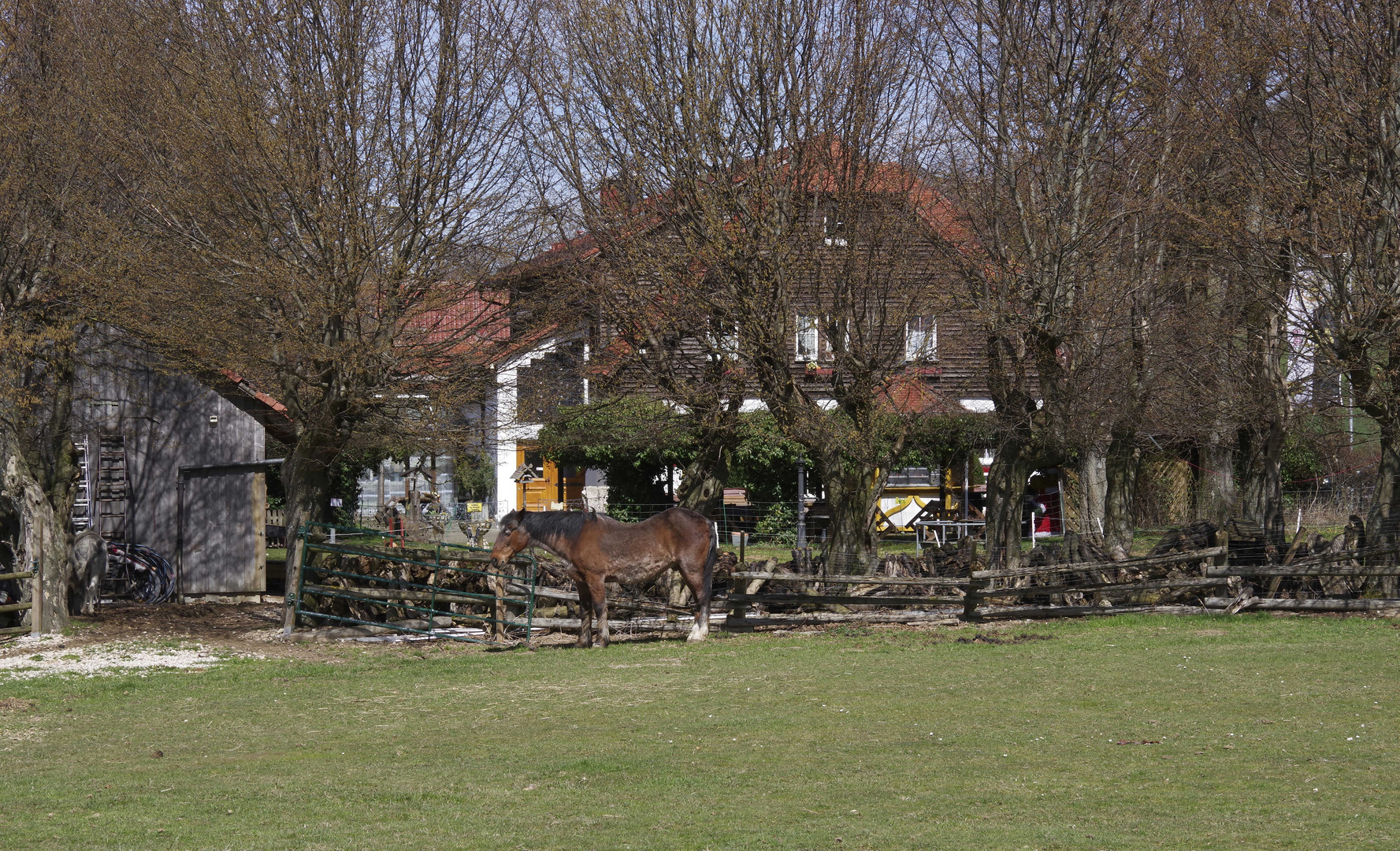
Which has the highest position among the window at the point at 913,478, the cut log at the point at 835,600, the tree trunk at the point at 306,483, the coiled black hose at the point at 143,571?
the window at the point at 913,478

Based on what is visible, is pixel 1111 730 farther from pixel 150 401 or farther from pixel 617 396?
pixel 150 401

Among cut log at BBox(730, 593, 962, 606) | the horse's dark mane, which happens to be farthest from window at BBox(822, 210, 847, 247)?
the horse's dark mane

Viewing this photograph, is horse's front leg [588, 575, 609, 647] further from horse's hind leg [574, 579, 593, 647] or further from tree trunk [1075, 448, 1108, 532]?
tree trunk [1075, 448, 1108, 532]

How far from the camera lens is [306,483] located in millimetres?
19922

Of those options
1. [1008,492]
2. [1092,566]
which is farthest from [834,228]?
[1092,566]

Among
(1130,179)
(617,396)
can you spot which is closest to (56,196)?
(617,396)

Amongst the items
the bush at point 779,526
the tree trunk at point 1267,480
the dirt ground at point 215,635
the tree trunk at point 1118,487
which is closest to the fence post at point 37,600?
the dirt ground at point 215,635

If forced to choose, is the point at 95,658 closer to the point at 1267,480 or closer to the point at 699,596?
the point at 699,596

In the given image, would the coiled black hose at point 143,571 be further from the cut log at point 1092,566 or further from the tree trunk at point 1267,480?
the tree trunk at point 1267,480

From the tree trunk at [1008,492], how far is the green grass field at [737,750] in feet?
18.1

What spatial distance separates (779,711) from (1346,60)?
12.3 meters

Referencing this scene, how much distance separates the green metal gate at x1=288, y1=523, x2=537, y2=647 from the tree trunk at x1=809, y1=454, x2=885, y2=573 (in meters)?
4.86

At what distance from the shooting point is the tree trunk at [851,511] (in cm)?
2119

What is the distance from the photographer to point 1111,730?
10.6 meters
